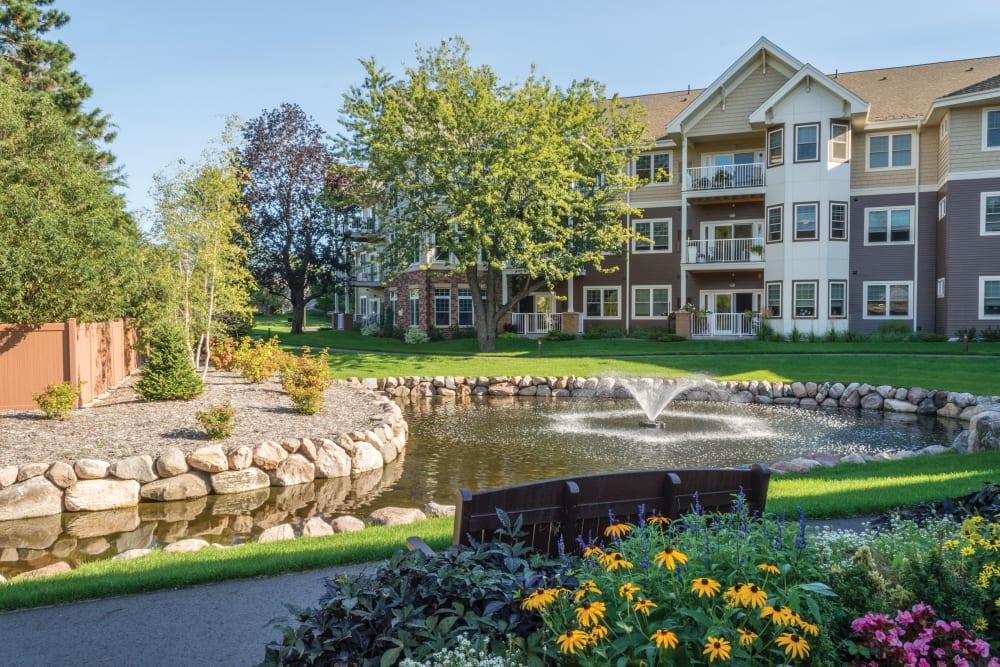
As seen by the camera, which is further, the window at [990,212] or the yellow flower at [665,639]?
the window at [990,212]

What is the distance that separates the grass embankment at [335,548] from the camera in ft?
17.7

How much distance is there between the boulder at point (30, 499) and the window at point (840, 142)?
92.6 feet

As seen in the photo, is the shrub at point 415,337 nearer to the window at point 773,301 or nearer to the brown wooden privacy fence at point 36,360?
the window at point 773,301

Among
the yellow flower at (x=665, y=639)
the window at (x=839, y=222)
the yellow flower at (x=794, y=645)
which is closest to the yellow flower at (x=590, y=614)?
the yellow flower at (x=665, y=639)

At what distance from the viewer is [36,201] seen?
13062 mm

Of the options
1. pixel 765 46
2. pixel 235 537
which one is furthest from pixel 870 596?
pixel 765 46

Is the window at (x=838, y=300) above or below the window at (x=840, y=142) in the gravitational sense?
below

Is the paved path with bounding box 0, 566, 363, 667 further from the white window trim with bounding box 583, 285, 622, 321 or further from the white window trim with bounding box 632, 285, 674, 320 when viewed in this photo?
the white window trim with bounding box 583, 285, 622, 321

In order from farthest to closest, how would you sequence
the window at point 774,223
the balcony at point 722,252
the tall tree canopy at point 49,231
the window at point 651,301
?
1. the window at point 651,301
2. the balcony at point 722,252
3. the window at point 774,223
4. the tall tree canopy at point 49,231

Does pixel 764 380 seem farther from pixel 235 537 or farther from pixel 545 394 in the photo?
pixel 235 537

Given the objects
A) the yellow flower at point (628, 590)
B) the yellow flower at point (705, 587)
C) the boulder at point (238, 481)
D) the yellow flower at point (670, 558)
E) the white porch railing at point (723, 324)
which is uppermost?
the white porch railing at point (723, 324)

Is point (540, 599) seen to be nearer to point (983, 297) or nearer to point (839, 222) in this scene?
point (983, 297)

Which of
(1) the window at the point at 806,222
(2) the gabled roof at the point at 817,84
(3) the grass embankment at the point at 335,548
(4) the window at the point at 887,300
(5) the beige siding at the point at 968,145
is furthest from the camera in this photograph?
(4) the window at the point at 887,300

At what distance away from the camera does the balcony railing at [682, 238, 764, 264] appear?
29812mm
